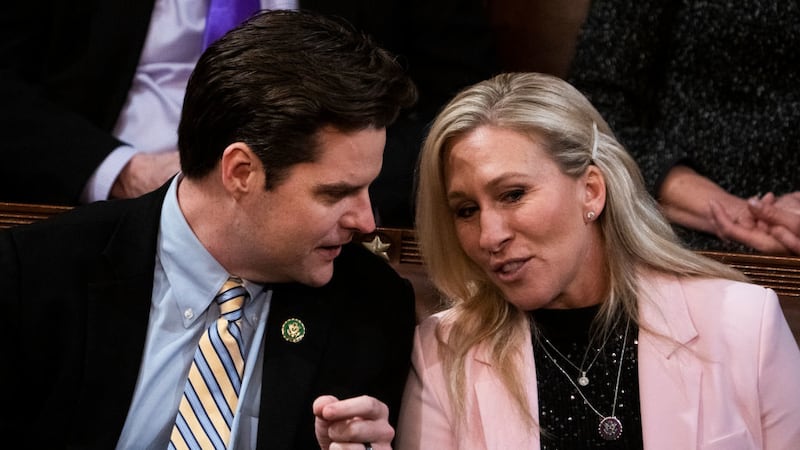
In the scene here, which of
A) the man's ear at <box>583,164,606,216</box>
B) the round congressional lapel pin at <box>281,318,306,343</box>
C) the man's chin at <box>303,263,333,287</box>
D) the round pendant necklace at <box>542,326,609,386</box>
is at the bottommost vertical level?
the round pendant necklace at <box>542,326,609,386</box>

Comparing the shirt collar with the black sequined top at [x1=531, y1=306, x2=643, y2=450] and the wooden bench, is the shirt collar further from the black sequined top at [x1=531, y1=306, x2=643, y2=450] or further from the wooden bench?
the black sequined top at [x1=531, y1=306, x2=643, y2=450]

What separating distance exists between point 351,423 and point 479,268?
44 centimetres

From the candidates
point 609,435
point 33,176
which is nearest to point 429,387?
point 609,435

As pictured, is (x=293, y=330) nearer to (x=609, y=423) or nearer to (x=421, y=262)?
(x=421, y=262)

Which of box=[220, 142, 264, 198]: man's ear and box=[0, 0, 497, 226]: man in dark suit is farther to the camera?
box=[0, 0, 497, 226]: man in dark suit

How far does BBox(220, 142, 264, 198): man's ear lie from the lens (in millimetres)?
1751

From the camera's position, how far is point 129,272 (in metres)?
1.79

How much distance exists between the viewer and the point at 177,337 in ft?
5.96

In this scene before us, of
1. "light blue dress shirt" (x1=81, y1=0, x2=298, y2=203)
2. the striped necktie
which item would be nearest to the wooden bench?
the striped necktie

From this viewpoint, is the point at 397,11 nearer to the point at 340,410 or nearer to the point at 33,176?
the point at 33,176

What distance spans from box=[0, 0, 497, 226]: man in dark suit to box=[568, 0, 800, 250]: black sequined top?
0.24 metres

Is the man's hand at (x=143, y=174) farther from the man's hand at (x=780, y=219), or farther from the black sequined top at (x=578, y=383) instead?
the man's hand at (x=780, y=219)

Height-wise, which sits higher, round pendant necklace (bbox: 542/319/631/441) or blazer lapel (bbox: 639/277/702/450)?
blazer lapel (bbox: 639/277/702/450)

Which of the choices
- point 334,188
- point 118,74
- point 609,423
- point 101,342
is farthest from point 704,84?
point 101,342
